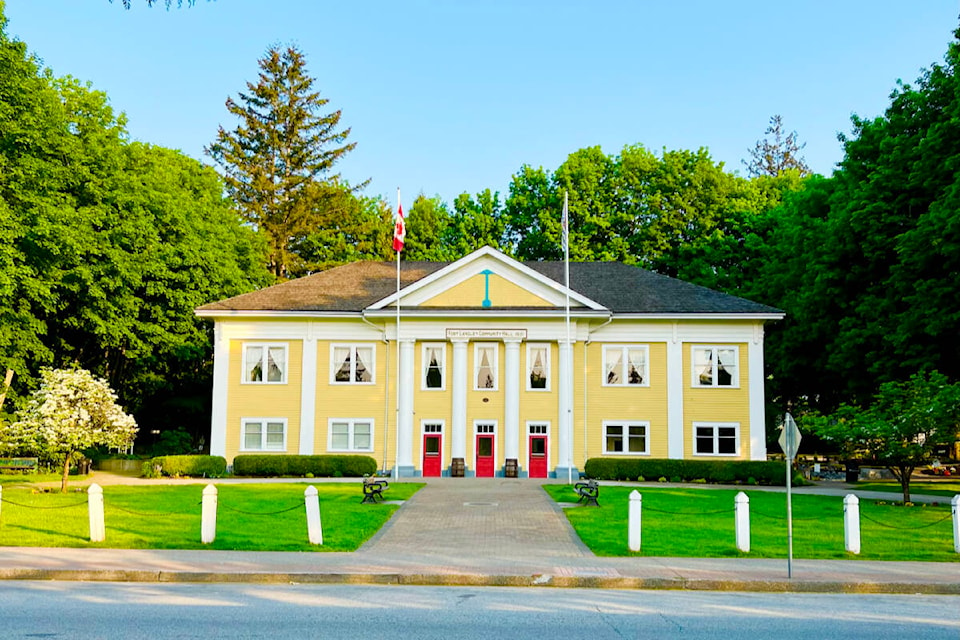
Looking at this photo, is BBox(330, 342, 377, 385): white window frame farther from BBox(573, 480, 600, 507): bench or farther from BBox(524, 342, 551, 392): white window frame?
BBox(573, 480, 600, 507): bench

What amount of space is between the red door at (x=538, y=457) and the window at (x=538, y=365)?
2.32 metres

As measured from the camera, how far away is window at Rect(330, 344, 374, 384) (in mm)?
37844

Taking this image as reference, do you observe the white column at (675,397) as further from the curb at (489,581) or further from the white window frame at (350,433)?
the curb at (489,581)

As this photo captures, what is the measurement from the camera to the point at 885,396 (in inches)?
1069

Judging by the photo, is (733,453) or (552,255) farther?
(552,255)

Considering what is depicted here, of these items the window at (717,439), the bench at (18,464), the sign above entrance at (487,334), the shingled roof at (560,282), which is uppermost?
the shingled roof at (560,282)

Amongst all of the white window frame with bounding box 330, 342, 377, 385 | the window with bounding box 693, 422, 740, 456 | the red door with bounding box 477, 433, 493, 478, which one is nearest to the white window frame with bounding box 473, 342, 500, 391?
the red door with bounding box 477, 433, 493, 478

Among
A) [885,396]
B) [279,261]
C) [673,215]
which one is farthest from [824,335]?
[279,261]

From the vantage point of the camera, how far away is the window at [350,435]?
3753 centimetres

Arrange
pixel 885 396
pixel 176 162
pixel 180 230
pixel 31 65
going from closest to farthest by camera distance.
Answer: pixel 885 396 < pixel 31 65 < pixel 180 230 < pixel 176 162

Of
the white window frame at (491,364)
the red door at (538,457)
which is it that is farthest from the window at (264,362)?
the red door at (538,457)

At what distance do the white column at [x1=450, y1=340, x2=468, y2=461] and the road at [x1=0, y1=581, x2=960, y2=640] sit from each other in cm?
2395

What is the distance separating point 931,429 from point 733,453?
1251 centimetres

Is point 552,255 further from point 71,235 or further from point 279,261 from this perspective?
point 71,235
